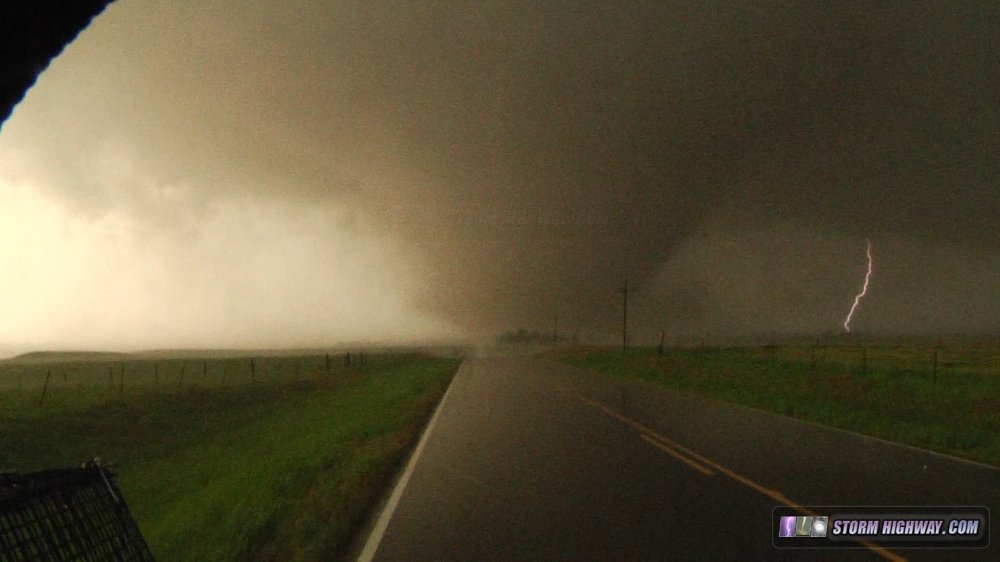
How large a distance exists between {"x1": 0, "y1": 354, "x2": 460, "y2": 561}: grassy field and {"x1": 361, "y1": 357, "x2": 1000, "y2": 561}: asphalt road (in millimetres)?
763

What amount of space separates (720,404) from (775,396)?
507 cm

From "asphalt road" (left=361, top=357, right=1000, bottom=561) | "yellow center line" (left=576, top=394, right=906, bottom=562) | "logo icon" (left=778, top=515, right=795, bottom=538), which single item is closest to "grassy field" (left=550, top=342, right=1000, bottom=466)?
"asphalt road" (left=361, top=357, right=1000, bottom=561)

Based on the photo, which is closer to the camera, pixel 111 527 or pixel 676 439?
pixel 111 527

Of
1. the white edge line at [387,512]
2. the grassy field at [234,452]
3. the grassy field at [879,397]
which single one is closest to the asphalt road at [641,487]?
the white edge line at [387,512]

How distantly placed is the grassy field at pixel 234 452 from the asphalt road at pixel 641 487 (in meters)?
0.76

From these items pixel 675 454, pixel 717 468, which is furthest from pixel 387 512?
pixel 675 454

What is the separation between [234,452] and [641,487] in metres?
13.5

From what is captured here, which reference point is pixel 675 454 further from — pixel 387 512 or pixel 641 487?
pixel 387 512

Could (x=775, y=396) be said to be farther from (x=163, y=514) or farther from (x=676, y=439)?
(x=163, y=514)

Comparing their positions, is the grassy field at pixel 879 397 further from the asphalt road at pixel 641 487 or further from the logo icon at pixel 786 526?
the logo icon at pixel 786 526

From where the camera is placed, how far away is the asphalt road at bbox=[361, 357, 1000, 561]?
7.06 m

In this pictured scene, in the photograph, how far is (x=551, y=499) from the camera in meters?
9.34

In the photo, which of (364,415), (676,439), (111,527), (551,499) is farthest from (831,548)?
(364,415)

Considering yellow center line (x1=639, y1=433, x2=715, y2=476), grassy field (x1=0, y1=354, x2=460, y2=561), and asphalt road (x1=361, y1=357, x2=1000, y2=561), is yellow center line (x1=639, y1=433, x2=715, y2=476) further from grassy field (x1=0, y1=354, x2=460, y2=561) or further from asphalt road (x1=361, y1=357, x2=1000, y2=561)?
grassy field (x1=0, y1=354, x2=460, y2=561)
